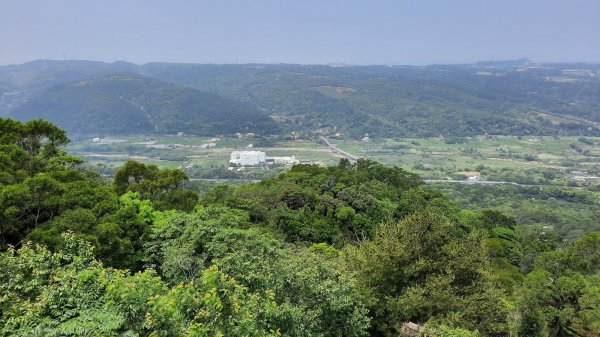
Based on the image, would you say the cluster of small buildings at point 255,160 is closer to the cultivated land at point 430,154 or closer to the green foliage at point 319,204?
the cultivated land at point 430,154

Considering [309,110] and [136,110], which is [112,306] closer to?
[136,110]

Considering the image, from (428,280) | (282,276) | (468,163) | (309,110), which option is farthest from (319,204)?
(309,110)

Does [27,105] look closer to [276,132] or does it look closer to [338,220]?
[276,132]

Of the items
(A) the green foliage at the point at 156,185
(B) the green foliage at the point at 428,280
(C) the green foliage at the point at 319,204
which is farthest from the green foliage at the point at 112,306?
(C) the green foliage at the point at 319,204

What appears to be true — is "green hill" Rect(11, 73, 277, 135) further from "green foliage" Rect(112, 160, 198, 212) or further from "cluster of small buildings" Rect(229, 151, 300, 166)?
"green foliage" Rect(112, 160, 198, 212)

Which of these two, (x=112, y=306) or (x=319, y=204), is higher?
(x=112, y=306)

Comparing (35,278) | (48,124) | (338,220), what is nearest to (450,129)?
(338,220)
